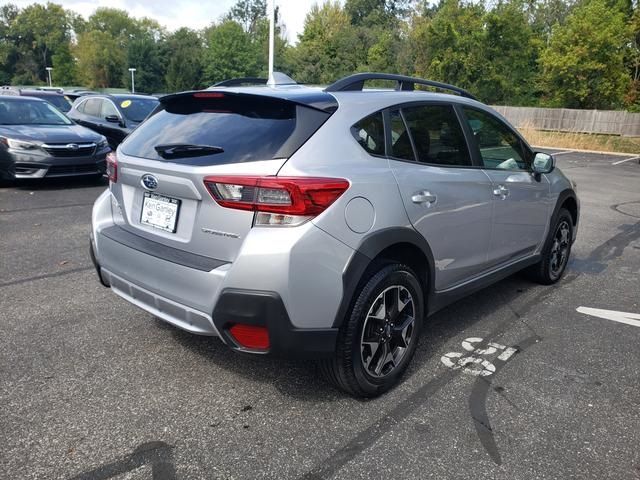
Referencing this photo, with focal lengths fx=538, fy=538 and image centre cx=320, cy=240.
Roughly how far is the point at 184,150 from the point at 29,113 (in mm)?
8686

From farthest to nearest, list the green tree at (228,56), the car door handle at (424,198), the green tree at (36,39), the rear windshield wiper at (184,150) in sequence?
1. the green tree at (36,39)
2. the green tree at (228,56)
3. the car door handle at (424,198)
4. the rear windshield wiper at (184,150)

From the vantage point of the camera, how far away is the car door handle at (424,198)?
3.00 m

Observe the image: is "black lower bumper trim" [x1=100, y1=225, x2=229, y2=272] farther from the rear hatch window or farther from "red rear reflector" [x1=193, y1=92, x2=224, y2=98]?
"red rear reflector" [x1=193, y1=92, x2=224, y2=98]

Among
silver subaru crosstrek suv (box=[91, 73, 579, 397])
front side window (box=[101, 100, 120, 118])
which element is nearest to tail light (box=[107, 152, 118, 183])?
silver subaru crosstrek suv (box=[91, 73, 579, 397])

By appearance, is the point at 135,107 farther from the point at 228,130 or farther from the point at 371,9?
the point at 371,9

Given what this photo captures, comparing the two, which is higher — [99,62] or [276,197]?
[99,62]

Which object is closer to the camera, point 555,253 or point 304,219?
point 304,219

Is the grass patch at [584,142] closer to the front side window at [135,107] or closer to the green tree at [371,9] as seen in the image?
the front side window at [135,107]

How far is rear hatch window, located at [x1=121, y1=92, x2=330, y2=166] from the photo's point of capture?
A: 260cm

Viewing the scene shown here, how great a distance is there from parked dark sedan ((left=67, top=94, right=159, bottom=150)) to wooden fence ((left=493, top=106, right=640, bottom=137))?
27615 mm

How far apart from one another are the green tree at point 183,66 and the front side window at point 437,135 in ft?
238

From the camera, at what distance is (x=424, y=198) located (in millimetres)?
3062

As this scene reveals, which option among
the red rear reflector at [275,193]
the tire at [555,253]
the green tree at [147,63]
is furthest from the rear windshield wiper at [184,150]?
the green tree at [147,63]

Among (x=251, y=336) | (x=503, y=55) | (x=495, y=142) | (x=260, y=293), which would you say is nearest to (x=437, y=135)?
(x=495, y=142)
